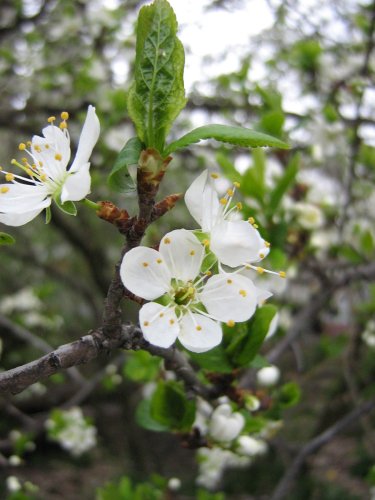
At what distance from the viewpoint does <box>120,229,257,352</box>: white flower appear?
2.54 feet

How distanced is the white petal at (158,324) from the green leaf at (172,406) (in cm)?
31

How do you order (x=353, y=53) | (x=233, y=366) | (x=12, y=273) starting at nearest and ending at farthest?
1. (x=233, y=366)
2. (x=353, y=53)
3. (x=12, y=273)

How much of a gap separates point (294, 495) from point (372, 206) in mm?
2152

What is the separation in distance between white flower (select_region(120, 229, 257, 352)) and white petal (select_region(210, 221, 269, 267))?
2 cm

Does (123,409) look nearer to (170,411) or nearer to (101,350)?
(170,411)

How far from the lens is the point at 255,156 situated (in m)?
1.57

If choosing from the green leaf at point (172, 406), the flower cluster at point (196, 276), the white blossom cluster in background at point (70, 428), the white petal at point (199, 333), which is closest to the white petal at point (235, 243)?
the flower cluster at point (196, 276)

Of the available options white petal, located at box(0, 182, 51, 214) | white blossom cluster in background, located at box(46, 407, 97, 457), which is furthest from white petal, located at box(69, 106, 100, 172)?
white blossom cluster in background, located at box(46, 407, 97, 457)

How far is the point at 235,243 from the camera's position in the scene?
2.62ft

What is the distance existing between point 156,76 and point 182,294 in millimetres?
337

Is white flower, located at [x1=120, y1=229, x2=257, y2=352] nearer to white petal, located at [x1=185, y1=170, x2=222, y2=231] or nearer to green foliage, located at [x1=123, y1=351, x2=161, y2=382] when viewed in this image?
white petal, located at [x1=185, y1=170, x2=222, y2=231]

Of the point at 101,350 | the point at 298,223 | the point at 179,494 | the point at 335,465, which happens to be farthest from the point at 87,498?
the point at 101,350

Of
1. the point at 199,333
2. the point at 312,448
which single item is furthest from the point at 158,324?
the point at 312,448

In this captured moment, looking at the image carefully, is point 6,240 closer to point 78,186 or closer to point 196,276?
point 78,186
